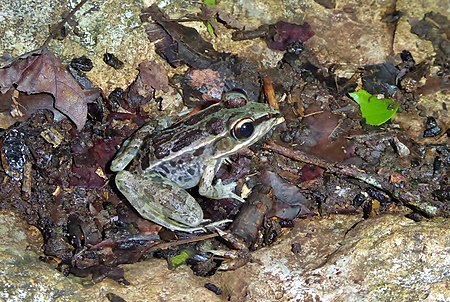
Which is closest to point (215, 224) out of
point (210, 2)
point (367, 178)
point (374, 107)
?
point (367, 178)

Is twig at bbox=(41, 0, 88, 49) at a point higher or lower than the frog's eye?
higher

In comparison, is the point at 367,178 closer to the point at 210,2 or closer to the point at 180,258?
the point at 180,258

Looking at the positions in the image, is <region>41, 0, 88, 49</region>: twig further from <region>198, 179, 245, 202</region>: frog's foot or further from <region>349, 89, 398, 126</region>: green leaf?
<region>349, 89, 398, 126</region>: green leaf

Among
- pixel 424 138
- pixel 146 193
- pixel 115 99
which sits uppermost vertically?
pixel 115 99

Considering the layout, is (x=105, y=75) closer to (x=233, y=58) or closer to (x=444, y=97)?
(x=233, y=58)

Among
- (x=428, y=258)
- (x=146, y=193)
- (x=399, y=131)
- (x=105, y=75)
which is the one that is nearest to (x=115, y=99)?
(x=105, y=75)

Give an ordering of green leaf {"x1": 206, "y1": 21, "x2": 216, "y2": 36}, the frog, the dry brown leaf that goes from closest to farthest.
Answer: the frog < the dry brown leaf < green leaf {"x1": 206, "y1": 21, "x2": 216, "y2": 36}

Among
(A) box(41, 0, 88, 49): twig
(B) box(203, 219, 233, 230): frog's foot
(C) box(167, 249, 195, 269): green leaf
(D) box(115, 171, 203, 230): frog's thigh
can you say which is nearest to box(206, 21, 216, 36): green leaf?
(A) box(41, 0, 88, 49): twig
